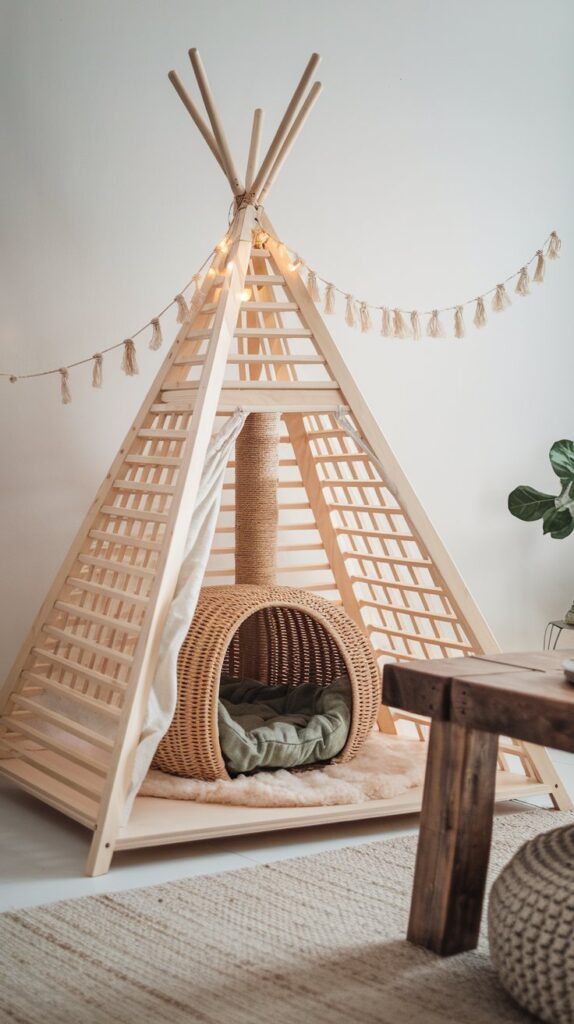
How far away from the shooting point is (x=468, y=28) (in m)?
4.53

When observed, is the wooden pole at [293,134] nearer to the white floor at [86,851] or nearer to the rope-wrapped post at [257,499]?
the rope-wrapped post at [257,499]

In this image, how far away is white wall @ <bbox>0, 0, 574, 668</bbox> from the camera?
3.67 metres

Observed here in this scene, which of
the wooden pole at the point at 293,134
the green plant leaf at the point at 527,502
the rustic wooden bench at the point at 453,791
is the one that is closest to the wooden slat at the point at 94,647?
the rustic wooden bench at the point at 453,791

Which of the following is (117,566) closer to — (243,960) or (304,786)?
(304,786)

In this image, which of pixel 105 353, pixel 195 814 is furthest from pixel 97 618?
pixel 105 353

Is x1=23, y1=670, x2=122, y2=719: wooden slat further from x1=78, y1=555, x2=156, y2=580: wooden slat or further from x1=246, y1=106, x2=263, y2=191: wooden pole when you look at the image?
x1=246, y1=106, x2=263, y2=191: wooden pole

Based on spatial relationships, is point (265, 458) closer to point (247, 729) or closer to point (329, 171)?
point (247, 729)

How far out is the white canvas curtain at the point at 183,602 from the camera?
2.74 meters

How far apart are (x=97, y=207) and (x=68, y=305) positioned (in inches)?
13.7

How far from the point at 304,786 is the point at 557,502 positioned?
172 centimetres

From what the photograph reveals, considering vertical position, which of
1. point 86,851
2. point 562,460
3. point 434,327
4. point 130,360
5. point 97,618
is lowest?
point 86,851

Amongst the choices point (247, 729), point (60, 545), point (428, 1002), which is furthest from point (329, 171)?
point (428, 1002)

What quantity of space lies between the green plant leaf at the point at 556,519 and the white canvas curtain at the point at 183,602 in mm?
1619

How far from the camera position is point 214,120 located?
10.2 feet
